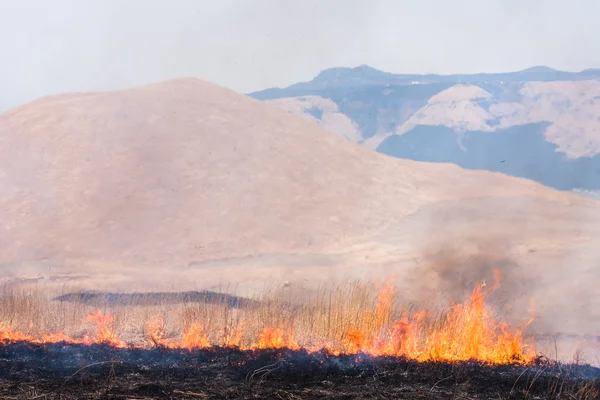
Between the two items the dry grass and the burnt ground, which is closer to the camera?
the burnt ground

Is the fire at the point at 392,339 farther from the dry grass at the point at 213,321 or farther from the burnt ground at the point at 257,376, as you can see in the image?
the burnt ground at the point at 257,376

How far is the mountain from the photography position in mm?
21812

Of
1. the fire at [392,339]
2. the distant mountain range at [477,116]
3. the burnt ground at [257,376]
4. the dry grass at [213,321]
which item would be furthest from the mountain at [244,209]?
the distant mountain range at [477,116]

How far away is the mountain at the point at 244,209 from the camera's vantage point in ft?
71.6

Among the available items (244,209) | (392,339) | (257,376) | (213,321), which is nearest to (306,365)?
(257,376)

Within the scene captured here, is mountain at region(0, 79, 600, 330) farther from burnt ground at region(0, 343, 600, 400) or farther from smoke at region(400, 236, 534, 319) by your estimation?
burnt ground at region(0, 343, 600, 400)

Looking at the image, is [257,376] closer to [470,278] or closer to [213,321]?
[213,321]

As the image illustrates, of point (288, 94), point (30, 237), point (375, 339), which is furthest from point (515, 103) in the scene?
point (375, 339)

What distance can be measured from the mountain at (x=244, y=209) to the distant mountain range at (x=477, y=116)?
24.1 meters

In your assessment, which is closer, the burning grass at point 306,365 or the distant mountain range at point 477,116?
the burning grass at point 306,365

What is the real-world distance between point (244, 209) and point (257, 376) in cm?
2054

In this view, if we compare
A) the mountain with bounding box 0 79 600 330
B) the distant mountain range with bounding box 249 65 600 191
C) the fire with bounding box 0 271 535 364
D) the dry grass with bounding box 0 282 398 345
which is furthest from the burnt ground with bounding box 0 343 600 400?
the distant mountain range with bounding box 249 65 600 191

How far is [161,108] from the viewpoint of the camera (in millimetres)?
34906

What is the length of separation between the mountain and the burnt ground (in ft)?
32.9
